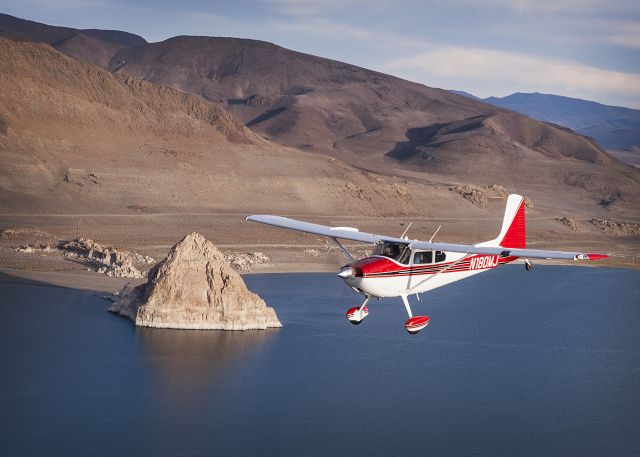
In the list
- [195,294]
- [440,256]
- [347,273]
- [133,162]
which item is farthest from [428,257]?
[133,162]

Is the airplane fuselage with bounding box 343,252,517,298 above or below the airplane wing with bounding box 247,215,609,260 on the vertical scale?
below

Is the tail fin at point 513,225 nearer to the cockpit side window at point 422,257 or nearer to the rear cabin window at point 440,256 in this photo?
the rear cabin window at point 440,256

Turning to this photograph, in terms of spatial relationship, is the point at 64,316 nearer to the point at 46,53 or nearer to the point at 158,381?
the point at 158,381

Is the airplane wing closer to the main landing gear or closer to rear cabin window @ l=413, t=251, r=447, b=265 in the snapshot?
rear cabin window @ l=413, t=251, r=447, b=265

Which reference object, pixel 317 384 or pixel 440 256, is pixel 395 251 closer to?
pixel 440 256

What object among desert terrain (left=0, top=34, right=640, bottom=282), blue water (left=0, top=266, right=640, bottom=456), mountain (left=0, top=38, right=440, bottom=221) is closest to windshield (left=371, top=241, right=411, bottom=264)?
blue water (left=0, top=266, right=640, bottom=456)

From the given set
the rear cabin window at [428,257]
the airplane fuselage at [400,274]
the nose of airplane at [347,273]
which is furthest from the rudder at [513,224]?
the nose of airplane at [347,273]

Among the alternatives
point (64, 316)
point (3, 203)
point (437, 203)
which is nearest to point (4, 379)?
point (64, 316)
